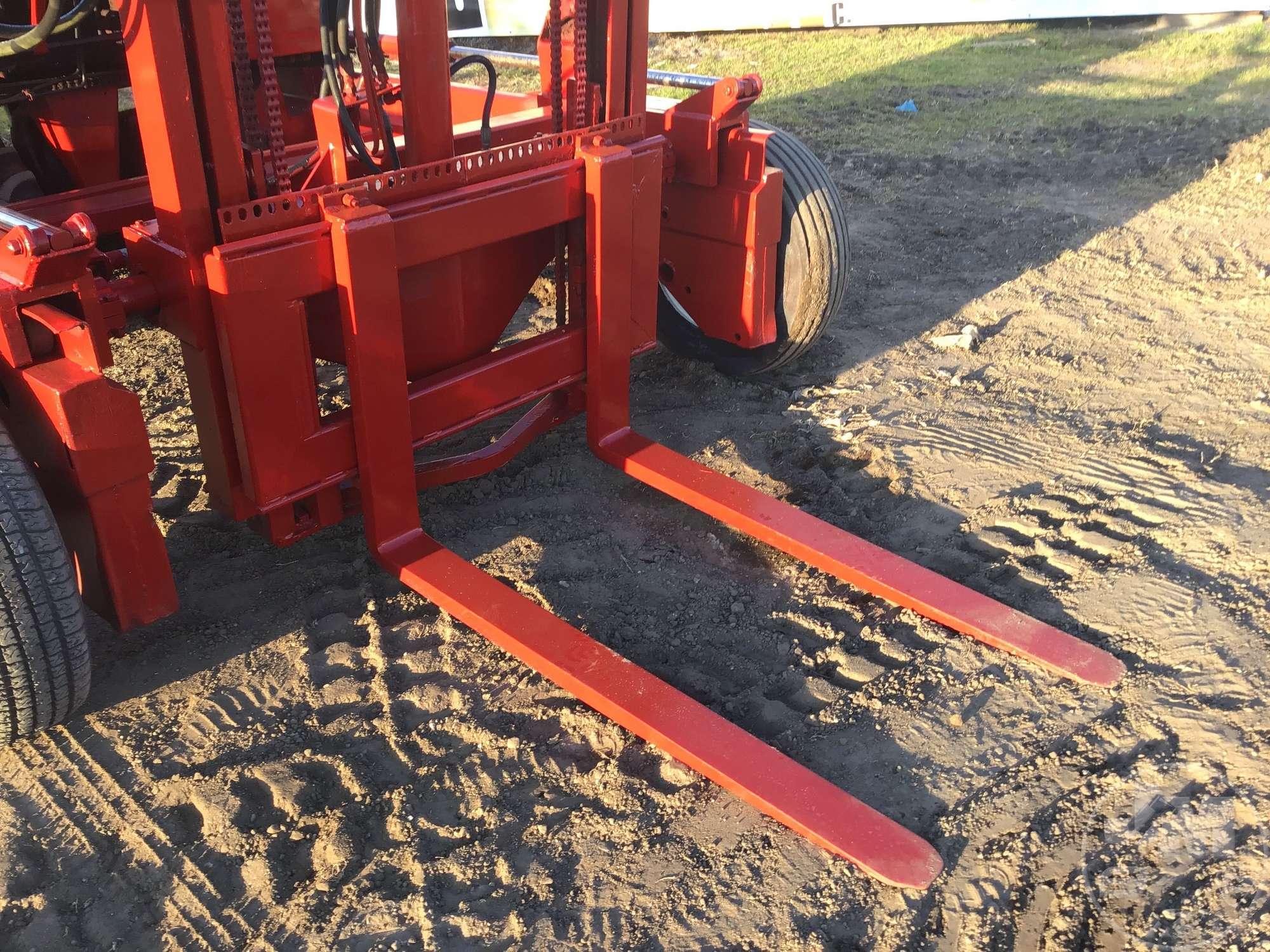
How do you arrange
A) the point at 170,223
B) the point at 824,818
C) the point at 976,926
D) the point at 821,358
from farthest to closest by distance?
1. the point at 821,358
2. the point at 170,223
3. the point at 824,818
4. the point at 976,926

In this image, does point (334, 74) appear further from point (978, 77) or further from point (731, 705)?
point (978, 77)

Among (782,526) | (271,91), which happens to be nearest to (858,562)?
(782,526)

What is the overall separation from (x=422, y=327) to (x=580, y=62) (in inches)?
40.3

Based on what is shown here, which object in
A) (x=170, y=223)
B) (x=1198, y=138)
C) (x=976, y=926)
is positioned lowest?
(x=976, y=926)

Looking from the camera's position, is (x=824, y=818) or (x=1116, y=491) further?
(x=1116, y=491)

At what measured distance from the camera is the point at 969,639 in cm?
322

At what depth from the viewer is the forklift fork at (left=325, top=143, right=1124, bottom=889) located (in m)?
2.63

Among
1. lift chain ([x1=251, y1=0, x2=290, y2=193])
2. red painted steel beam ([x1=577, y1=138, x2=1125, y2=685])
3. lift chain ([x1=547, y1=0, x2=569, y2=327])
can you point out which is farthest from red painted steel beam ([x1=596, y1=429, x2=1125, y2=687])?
lift chain ([x1=251, y1=0, x2=290, y2=193])

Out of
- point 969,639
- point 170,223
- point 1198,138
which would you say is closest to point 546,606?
point 969,639

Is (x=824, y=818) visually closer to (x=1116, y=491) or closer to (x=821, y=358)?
(x=1116, y=491)

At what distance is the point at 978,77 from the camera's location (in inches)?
391

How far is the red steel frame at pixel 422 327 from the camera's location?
8.54ft

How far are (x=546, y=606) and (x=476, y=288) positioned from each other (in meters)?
1.05

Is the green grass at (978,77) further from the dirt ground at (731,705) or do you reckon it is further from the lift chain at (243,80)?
the lift chain at (243,80)
